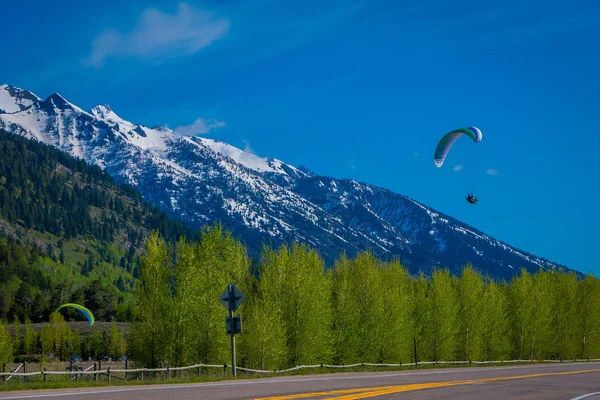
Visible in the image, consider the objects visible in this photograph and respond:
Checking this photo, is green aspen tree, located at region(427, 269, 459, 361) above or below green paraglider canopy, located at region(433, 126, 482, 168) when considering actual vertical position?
below

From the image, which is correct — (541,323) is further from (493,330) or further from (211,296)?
(211,296)

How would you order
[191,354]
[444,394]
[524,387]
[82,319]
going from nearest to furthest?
[444,394]
[524,387]
[191,354]
[82,319]

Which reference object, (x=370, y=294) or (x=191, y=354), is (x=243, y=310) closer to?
(x=191, y=354)

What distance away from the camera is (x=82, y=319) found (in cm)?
18275

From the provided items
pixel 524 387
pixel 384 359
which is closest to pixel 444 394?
pixel 524 387

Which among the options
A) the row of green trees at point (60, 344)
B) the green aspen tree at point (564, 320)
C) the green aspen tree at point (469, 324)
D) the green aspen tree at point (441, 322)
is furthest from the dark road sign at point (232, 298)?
the row of green trees at point (60, 344)

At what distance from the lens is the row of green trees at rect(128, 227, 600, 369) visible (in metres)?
50.9

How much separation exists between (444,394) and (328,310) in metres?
35.4

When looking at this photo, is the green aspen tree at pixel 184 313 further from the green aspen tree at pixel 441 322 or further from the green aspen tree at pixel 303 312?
the green aspen tree at pixel 441 322

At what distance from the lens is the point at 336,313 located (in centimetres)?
6247

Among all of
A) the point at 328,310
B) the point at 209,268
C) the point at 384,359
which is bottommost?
the point at 384,359

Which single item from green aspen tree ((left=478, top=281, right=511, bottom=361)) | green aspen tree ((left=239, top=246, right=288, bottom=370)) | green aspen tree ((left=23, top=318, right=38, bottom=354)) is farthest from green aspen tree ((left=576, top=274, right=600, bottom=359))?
green aspen tree ((left=23, top=318, right=38, bottom=354))

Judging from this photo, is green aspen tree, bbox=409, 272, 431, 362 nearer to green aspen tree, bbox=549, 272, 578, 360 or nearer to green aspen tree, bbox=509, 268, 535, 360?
green aspen tree, bbox=509, 268, 535, 360

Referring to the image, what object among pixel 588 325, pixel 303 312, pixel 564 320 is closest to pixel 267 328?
pixel 303 312
